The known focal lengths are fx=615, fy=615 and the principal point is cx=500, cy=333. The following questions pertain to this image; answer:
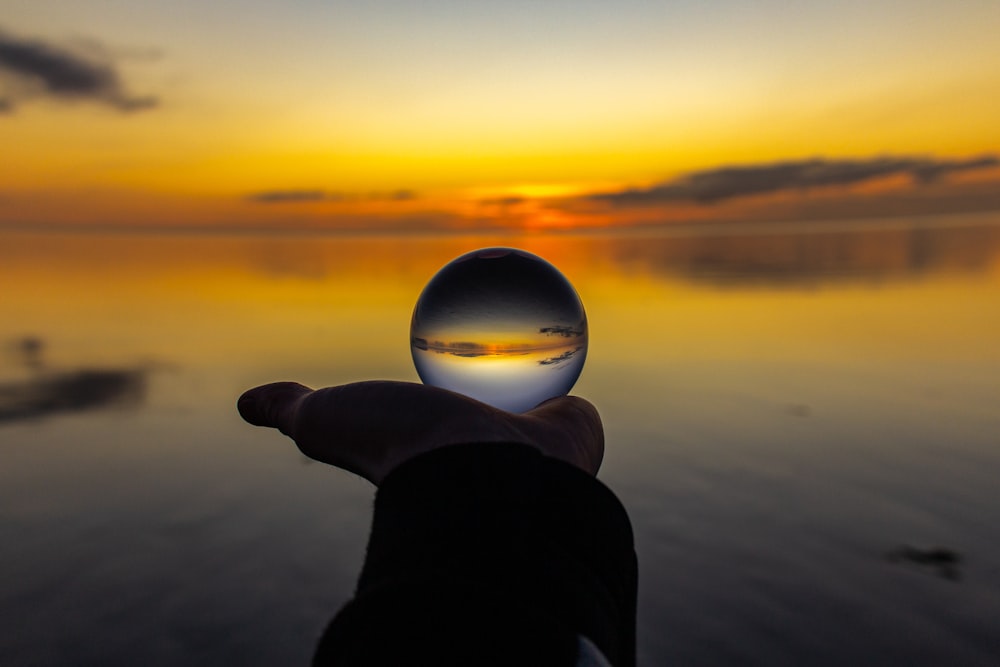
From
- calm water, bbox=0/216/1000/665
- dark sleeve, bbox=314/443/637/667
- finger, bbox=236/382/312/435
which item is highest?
dark sleeve, bbox=314/443/637/667

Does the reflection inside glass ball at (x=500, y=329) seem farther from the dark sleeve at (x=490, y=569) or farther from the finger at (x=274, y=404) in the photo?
the dark sleeve at (x=490, y=569)

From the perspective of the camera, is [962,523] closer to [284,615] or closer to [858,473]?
[858,473]

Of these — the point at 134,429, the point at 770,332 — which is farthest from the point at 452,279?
the point at 770,332

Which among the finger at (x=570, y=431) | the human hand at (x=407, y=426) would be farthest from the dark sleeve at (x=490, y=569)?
the finger at (x=570, y=431)

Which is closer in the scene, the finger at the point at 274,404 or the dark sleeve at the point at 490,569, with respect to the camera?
the dark sleeve at the point at 490,569

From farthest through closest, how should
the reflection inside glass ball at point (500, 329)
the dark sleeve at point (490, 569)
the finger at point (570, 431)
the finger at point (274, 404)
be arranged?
the reflection inside glass ball at point (500, 329) → the finger at point (274, 404) → the finger at point (570, 431) → the dark sleeve at point (490, 569)

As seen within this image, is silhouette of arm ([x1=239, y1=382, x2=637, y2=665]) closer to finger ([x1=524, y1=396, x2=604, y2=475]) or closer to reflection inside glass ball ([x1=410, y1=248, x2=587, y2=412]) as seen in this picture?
finger ([x1=524, y1=396, x2=604, y2=475])

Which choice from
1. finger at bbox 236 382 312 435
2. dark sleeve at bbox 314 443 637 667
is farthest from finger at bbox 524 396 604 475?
finger at bbox 236 382 312 435
